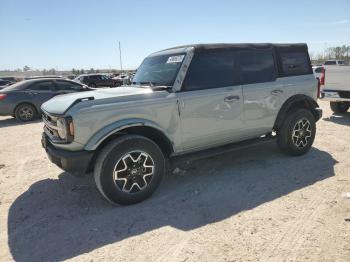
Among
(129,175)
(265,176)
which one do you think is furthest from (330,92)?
(129,175)

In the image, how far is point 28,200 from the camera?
473 centimetres

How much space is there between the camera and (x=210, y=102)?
4.94m

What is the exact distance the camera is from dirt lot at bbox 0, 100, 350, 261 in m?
3.34

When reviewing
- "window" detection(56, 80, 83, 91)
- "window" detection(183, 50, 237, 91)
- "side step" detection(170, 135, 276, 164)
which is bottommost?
"side step" detection(170, 135, 276, 164)

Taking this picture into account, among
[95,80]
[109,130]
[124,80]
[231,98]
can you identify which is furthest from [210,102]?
[95,80]

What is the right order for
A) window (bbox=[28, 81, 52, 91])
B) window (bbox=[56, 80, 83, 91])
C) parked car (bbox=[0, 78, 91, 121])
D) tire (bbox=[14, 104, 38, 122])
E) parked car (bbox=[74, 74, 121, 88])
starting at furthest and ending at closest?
parked car (bbox=[74, 74, 121, 88])
window (bbox=[56, 80, 83, 91])
window (bbox=[28, 81, 52, 91])
tire (bbox=[14, 104, 38, 122])
parked car (bbox=[0, 78, 91, 121])

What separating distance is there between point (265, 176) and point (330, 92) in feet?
21.3

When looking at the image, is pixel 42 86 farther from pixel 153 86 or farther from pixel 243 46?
pixel 243 46

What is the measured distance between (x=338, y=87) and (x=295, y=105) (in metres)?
5.08

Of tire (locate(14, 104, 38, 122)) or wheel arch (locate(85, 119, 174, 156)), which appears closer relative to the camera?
wheel arch (locate(85, 119, 174, 156))

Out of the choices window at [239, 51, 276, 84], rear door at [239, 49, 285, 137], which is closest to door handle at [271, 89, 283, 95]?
rear door at [239, 49, 285, 137]

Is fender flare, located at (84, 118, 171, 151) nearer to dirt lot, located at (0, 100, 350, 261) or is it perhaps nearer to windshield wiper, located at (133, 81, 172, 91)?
windshield wiper, located at (133, 81, 172, 91)

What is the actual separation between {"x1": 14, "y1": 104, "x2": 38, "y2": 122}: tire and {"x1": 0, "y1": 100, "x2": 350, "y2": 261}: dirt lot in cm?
644

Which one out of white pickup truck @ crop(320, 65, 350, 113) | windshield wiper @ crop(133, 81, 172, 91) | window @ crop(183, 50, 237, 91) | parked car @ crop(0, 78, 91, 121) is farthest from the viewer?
parked car @ crop(0, 78, 91, 121)
